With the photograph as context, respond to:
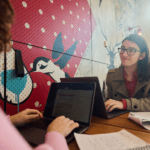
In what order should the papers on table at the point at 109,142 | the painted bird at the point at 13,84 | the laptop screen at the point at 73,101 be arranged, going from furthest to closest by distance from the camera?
the painted bird at the point at 13,84
the laptop screen at the point at 73,101
the papers on table at the point at 109,142

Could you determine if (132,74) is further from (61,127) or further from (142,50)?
(61,127)

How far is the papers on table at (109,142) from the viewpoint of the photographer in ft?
1.55

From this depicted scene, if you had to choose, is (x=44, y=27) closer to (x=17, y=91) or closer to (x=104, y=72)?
(x=17, y=91)

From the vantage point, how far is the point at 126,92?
4.43 ft

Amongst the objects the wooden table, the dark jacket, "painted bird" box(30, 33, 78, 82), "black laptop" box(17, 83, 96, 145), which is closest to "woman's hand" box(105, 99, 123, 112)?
A: the dark jacket

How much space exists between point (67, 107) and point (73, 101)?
6cm

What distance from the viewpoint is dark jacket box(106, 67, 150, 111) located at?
38.7 inches

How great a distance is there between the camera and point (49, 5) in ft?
4.29

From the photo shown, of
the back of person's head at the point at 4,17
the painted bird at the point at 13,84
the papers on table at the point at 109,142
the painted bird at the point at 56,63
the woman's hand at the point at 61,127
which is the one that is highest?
the back of person's head at the point at 4,17

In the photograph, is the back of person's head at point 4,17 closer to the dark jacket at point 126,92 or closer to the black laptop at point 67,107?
the black laptop at point 67,107

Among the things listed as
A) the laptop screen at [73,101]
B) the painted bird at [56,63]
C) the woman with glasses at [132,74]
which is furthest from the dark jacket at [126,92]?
the painted bird at [56,63]

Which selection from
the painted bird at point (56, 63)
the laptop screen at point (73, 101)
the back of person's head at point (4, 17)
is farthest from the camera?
the painted bird at point (56, 63)

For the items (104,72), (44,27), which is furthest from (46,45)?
(104,72)

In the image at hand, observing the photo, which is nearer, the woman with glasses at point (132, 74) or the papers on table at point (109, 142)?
the papers on table at point (109, 142)
